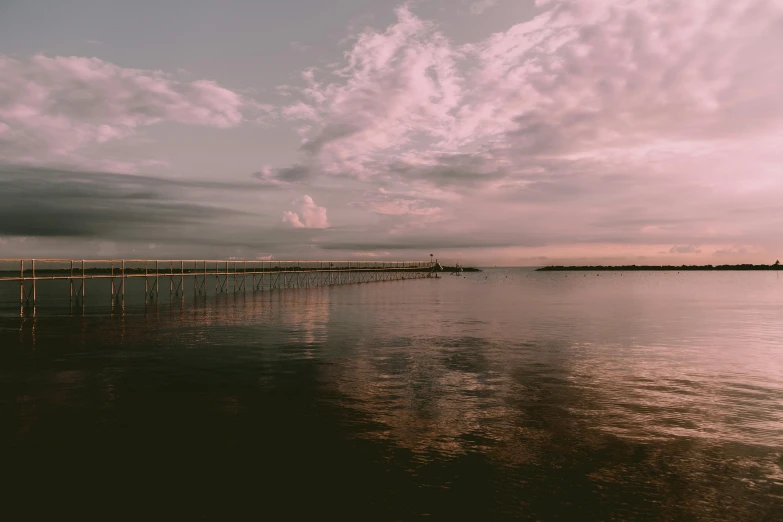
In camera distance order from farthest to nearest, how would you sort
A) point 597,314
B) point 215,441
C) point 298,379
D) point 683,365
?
point 597,314 < point 683,365 < point 298,379 < point 215,441

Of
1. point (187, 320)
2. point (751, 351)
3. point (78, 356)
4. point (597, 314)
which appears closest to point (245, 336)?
point (78, 356)

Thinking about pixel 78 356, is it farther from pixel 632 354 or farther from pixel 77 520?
pixel 632 354

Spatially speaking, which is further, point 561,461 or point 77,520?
point 561,461

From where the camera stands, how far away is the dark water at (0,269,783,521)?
812cm

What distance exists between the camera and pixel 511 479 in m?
8.84

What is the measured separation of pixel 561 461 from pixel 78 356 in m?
19.9

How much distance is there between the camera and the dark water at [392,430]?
26.6ft

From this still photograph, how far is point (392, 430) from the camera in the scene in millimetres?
11438

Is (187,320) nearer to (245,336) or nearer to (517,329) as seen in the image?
(245,336)

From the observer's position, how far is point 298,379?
1653 centimetres

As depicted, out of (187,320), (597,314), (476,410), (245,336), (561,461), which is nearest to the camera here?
(561,461)

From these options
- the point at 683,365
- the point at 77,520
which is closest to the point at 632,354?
the point at 683,365

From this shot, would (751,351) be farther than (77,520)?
Yes

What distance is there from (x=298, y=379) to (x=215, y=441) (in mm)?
5885
